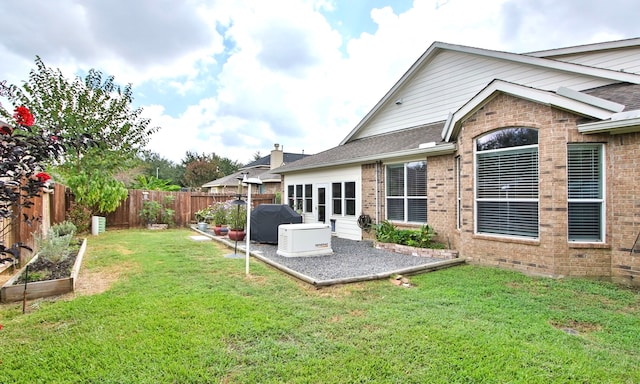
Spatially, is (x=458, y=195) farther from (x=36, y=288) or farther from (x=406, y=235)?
(x=36, y=288)

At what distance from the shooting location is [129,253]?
8773 millimetres

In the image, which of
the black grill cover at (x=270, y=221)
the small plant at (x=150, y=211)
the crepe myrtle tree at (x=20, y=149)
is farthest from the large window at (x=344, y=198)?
the crepe myrtle tree at (x=20, y=149)

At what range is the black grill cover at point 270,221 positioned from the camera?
10406 mm

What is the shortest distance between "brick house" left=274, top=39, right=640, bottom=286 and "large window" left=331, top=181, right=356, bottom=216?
0.41 m

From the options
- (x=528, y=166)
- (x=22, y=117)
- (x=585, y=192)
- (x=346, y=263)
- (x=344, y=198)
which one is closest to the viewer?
(x=22, y=117)

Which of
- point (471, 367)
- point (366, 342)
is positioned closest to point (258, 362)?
point (366, 342)

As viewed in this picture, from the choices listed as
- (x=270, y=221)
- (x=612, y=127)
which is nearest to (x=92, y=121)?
(x=270, y=221)

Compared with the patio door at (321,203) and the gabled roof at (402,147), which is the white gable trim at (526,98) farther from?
the patio door at (321,203)

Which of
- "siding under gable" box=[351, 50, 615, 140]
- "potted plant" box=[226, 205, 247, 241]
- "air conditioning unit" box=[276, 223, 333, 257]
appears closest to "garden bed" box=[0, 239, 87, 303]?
"air conditioning unit" box=[276, 223, 333, 257]

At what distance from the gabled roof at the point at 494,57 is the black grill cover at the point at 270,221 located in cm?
643

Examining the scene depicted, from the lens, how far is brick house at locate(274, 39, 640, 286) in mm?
5891

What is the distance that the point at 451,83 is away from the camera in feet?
36.7

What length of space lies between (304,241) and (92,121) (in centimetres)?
1419

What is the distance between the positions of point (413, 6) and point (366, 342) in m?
11.8
